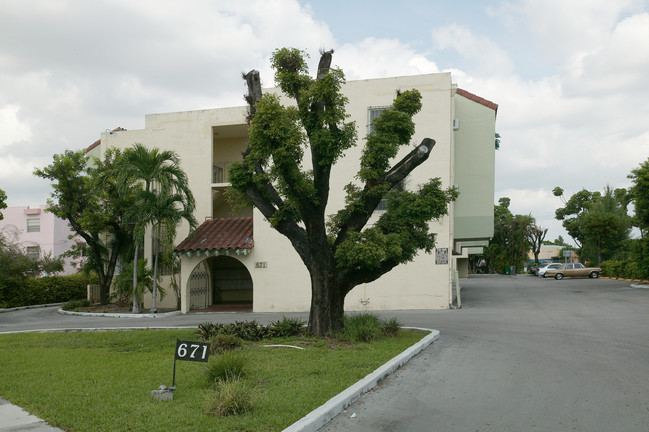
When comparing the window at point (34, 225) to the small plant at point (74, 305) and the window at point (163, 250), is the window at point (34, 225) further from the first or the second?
the window at point (163, 250)

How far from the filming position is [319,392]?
7516 mm

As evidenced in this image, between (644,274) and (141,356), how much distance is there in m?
29.4

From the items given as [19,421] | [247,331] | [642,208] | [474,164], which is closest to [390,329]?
[247,331]

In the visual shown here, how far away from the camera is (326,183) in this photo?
13258mm

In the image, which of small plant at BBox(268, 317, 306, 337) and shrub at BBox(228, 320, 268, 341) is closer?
shrub at BBox(228, 320, 268, 341)

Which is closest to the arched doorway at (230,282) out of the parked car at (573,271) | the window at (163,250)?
the window at (163,250)

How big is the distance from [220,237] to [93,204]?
6.17 m

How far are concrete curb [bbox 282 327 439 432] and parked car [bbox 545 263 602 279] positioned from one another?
4028 centimetres

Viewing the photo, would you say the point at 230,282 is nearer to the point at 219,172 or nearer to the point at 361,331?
the point at 219,172

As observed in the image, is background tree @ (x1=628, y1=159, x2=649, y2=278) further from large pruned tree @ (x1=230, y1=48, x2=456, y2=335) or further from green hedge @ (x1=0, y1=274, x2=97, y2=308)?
green hedge @ (x1=0, y1=274, x2=97, y2=308)

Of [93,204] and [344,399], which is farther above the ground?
[93,204]

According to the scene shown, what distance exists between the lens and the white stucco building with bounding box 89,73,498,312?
22.0m

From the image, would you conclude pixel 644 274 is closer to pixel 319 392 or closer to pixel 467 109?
pixel 467 109

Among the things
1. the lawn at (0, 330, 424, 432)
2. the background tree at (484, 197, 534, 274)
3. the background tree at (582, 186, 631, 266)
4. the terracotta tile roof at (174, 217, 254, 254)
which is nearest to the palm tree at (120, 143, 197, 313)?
the terracotta tile roof at (174, 217, 254, 254)
